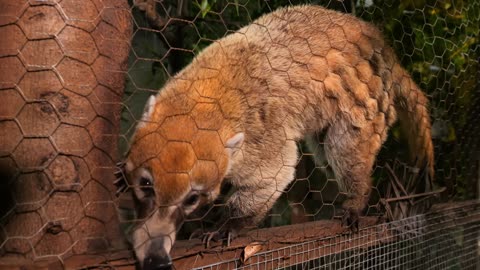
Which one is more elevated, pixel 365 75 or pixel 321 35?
pixel 321 35

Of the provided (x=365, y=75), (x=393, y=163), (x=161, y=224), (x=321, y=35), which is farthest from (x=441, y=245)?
(x=161, y=224)

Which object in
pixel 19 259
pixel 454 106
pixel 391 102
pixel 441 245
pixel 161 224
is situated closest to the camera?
pixel 19 259

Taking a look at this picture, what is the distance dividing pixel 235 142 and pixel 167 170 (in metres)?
0.40

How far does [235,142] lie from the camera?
218 cm

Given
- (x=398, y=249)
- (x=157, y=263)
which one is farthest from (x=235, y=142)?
(x=398, y=249)

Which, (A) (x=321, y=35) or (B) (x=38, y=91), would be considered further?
(A) (x=321, y=35)

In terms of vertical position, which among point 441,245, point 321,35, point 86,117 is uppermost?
point 321,35

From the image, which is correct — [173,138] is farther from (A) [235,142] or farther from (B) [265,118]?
(B) [265,118]

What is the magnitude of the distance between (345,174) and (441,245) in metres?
0.90

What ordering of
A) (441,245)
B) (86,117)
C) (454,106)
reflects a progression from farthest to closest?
(454,106)
(441,245)
(86,117)

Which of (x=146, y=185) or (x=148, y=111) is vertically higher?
(x=148, y=111)

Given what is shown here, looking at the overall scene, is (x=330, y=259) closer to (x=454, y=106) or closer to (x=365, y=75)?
(x=365, y=75)

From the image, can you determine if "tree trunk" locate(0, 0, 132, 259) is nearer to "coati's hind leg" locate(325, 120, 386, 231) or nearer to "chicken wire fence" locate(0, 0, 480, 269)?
"chicken wire fence" locate(0, 0, 480, 269)

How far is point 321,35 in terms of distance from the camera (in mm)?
2678
